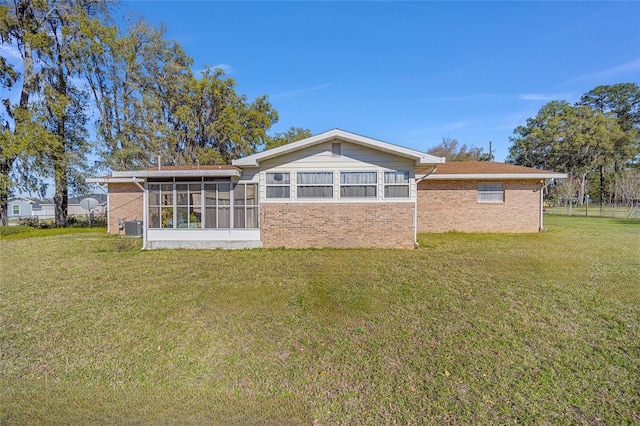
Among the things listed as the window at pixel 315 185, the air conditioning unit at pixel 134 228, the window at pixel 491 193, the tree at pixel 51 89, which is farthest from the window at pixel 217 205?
the tree at pixel 51 89

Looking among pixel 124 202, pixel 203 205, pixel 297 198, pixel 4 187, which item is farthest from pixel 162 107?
pixel 297 198

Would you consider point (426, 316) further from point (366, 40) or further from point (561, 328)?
point (366, 40)

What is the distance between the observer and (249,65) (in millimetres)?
16672

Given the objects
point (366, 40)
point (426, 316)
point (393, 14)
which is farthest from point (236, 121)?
point (426, 316)

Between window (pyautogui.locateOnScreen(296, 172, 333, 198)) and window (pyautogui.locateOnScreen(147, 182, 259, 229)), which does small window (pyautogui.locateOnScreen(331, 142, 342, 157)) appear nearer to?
window (pyautogui.locateOnScreen(296, 172, 333, 198))

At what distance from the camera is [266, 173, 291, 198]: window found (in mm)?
9836

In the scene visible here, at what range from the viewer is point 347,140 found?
9.41 m

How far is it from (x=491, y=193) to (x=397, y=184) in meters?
6.43

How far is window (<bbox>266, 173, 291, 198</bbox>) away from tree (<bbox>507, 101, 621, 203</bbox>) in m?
41.3

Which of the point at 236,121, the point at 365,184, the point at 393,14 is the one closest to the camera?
the point at 365,184

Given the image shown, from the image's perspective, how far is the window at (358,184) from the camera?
9.62m

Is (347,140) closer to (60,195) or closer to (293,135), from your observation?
(60,195)

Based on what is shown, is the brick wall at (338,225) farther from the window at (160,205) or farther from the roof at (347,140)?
the window at (160,205)

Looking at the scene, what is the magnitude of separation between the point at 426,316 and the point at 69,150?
24.3m
